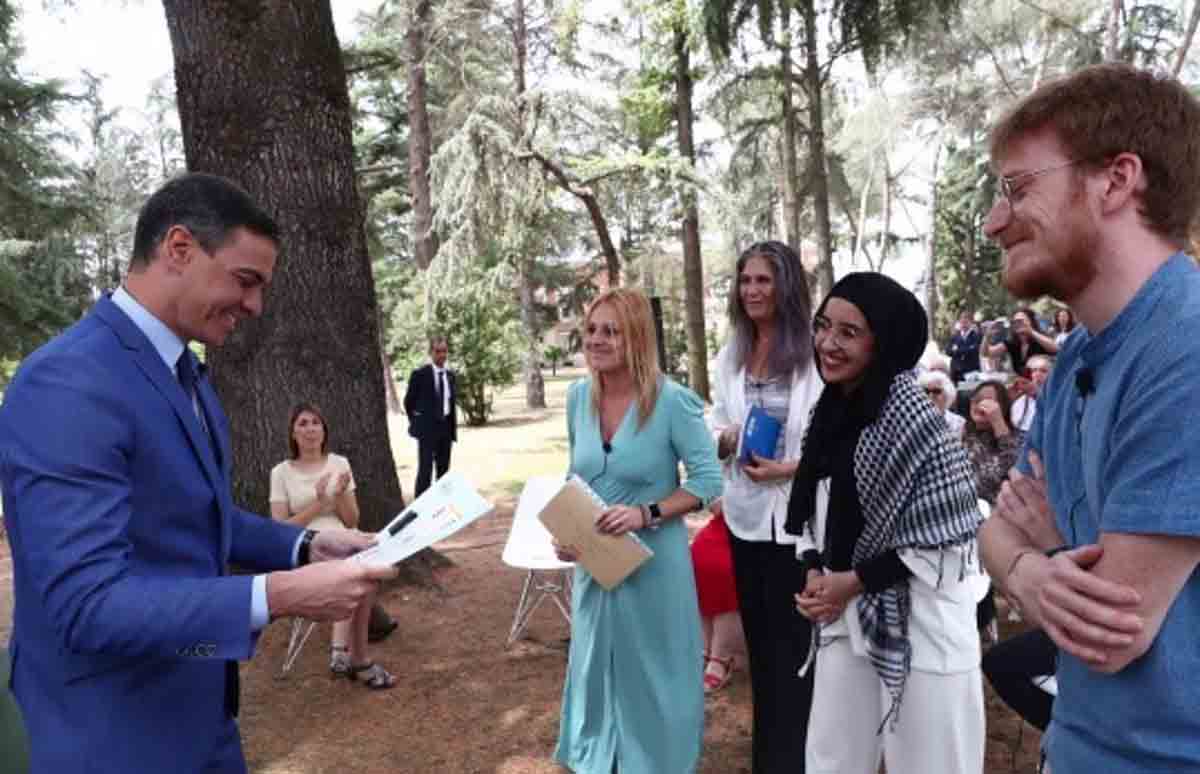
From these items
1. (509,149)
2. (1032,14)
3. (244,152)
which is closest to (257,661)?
(244,152)

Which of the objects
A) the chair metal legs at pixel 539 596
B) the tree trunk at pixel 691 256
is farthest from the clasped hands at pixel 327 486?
the tree trunk at pixel 691 256

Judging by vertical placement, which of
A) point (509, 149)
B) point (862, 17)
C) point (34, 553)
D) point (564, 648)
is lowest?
point (564, 648)

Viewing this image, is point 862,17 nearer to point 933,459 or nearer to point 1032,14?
point 933,459

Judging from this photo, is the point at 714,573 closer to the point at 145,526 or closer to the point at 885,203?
the point at 145,526

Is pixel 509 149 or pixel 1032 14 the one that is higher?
pixel 1032 14

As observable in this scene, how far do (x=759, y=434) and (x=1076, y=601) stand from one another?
216 cm

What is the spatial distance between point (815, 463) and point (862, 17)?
377 inches

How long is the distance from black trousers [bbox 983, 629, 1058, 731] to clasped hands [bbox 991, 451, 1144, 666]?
1743mm

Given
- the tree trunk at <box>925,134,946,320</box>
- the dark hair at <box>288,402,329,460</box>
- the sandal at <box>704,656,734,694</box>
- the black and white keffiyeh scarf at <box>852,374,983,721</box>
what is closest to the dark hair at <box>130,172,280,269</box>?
the black and white keffiyeh scarf at <box>852,374,983,721</box>

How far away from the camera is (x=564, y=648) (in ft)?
16.8

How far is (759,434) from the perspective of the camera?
11.0ft

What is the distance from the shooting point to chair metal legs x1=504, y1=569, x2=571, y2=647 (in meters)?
5.32

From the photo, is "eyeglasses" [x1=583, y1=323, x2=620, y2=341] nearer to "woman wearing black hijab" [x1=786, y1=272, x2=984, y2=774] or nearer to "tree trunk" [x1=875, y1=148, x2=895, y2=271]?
"woman wearing black hijab" [x1=786, y1=272, x2=984, y2=774]

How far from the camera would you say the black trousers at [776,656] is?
3248 millimetres
